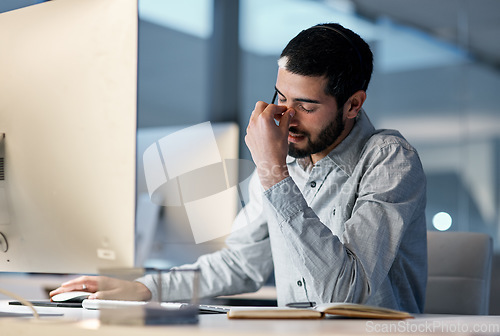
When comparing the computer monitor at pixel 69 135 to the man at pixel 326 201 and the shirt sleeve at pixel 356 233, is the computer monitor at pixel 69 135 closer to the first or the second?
the man at pixel 326 201

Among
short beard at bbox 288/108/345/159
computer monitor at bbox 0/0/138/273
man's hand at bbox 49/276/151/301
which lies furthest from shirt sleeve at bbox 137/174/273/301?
computer monitor at bbox 0/0/138/273

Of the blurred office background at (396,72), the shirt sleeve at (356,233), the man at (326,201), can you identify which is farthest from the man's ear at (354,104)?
the blurred office background at (396,72)

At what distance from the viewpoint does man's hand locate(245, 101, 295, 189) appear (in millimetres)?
1274

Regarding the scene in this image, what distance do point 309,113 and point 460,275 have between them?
1.96 ft

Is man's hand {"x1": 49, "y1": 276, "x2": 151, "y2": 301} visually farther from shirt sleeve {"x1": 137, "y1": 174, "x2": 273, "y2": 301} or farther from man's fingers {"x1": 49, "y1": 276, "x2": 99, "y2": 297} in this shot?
shirt sleeve {"x1": 137, "y1": 174, "x2": 273, "y2": 301}

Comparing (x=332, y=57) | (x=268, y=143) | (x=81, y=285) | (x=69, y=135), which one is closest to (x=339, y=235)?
(x=268, y=143)

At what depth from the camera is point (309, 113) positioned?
148 cm

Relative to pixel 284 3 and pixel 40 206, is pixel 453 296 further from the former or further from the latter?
pixel 284 3

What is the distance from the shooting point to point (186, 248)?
1948mm

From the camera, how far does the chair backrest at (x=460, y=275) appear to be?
1572 mm

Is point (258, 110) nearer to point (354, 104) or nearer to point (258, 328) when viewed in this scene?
point (354, 104)

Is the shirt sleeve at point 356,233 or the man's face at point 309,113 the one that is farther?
the man's face at point 309,113

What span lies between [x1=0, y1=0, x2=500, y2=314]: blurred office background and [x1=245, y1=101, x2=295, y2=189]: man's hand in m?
2.65

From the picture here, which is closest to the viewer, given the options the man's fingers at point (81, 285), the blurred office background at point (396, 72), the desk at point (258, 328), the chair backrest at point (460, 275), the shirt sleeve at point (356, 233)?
the desk at point (258, 328)
